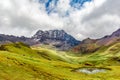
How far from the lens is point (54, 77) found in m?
105

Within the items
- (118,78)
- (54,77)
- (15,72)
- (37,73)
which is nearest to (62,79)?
(54,77)

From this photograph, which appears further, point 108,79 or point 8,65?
point 108,79

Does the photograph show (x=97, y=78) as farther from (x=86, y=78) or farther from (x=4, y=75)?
(x=4, y=75)

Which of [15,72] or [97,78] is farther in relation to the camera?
[97,78]

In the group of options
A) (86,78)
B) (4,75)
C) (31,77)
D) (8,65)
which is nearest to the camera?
(4,75)

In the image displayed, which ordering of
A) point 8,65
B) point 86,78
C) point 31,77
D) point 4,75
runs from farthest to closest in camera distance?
point 86,78
point 8,65
point 31,77
point 4,75

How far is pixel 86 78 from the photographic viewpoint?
116250 millimetres

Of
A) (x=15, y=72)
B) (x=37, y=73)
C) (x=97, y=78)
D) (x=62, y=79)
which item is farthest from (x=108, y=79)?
(x=15, y=72)

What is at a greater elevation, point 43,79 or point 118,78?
point 118,78

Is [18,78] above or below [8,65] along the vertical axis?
below

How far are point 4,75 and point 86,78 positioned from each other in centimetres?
4170

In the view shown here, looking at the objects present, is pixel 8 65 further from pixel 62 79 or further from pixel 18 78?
pixel 62 79

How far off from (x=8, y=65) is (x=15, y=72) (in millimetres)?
8159

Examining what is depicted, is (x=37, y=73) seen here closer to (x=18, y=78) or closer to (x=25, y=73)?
(x=25, y=73)
